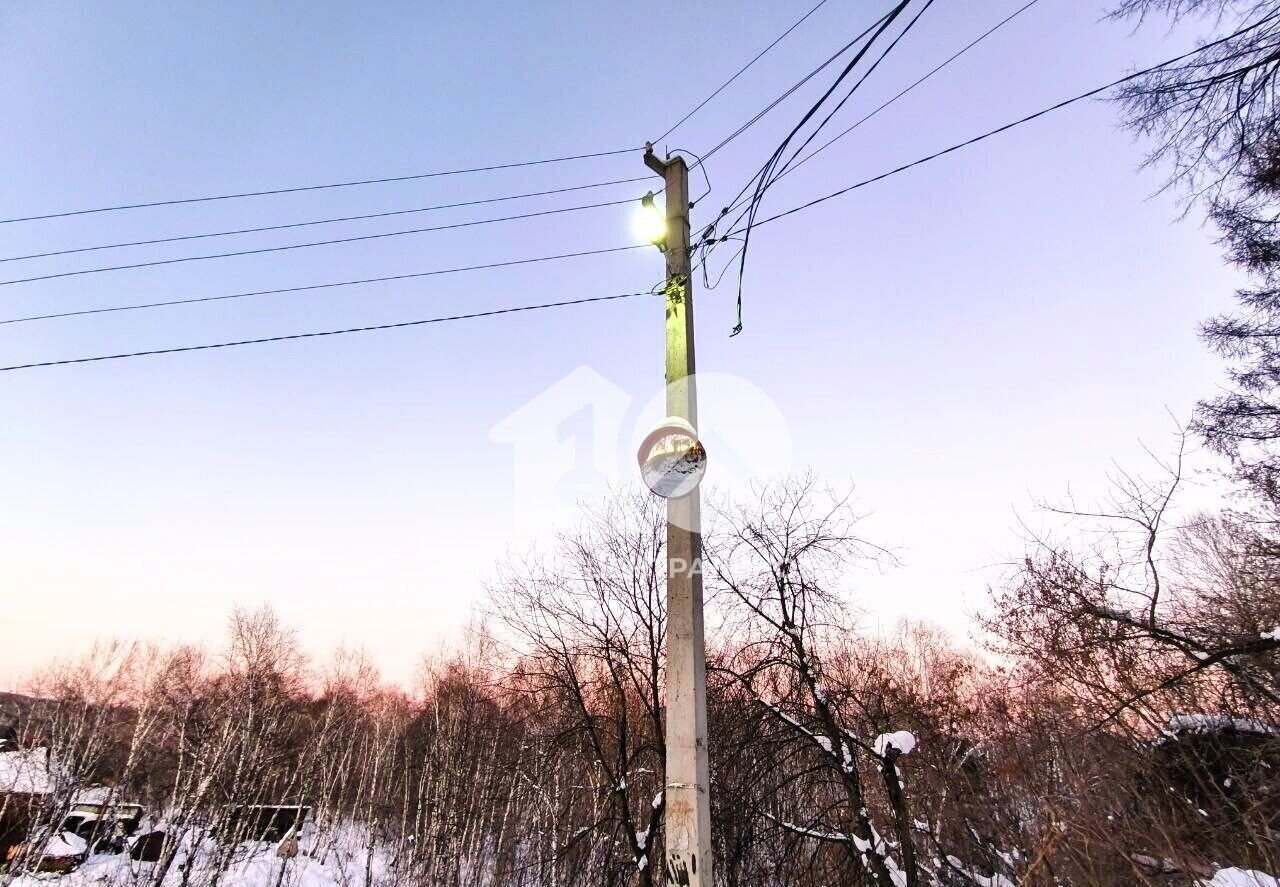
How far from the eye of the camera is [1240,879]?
14.9 ft

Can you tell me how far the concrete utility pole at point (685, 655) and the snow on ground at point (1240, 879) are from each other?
418 centimetres

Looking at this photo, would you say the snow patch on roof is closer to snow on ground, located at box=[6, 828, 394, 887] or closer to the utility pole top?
the utility pole top

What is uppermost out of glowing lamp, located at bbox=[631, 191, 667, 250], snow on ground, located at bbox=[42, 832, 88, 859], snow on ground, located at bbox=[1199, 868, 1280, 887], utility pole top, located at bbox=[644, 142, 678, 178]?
utility pole top, located at bbox=[644, 142, 678, 178]

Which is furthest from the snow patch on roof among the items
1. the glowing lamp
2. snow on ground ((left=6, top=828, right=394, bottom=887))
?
snow on ground ((left=6, top=828, right=394, bottom=887))

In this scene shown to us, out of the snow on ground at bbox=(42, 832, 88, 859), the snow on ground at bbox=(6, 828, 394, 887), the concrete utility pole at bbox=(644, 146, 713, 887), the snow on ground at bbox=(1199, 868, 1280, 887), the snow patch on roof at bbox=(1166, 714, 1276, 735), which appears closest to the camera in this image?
the concrete utility pole at bbox=(644, 146, 713, 887)

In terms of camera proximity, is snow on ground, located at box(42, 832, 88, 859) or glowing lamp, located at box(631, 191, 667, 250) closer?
glowing lamp, located at box(631, 191, 667, 250)

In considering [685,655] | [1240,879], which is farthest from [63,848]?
[1240,879]

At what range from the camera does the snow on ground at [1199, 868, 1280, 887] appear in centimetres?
414

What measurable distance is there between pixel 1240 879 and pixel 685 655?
201 inches

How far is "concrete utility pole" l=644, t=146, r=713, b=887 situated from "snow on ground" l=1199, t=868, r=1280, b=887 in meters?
4.18

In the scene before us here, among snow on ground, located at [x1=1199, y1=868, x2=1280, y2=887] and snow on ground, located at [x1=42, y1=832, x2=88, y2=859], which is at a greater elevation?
snow on ground, located at [x1=1199, y1=868, x2=1280, y2=887]

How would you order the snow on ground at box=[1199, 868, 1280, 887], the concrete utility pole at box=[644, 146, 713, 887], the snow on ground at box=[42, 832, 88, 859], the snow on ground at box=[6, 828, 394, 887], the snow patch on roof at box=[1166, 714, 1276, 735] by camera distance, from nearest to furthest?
the concrete utility pole at box=[644, 146, 713, 887] → the snow on ground at box=[1199, 868, 1280, 887] → the snow patch on roof at box=[1166, 714, 1276, 735] → the snow on ground at box=[6, 828, 394, 887] → the snow on ground at box=[42, 832, 88, 859]

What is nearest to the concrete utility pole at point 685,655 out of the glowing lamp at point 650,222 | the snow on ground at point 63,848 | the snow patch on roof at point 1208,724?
the glowing lamp at point 650,222

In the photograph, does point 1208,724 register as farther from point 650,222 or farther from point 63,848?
point 63,848
